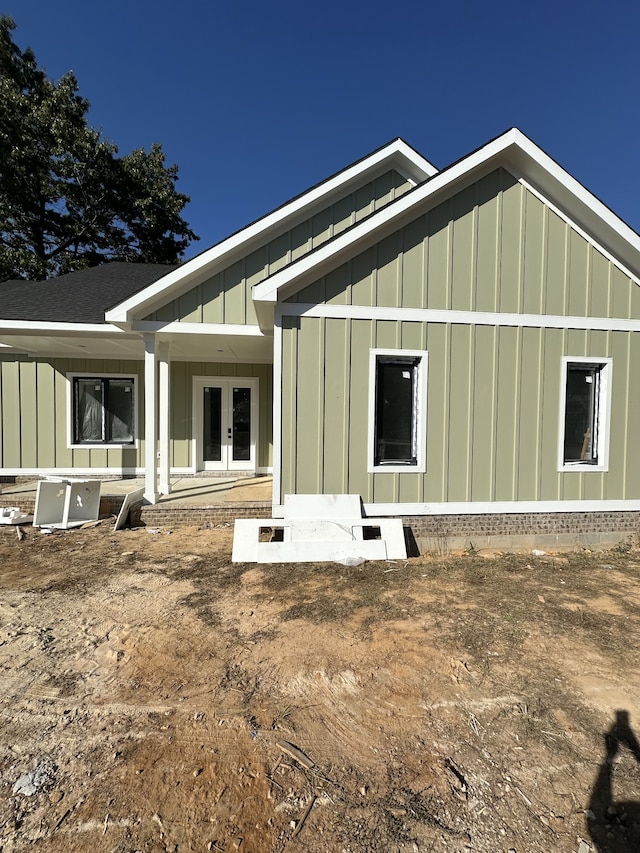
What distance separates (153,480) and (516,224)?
6902 millimetres

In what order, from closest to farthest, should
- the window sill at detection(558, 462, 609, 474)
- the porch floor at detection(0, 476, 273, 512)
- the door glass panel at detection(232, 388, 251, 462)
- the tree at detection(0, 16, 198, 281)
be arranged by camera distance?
the window sill at detection(558, 462, 609, 474) → the porch floor at detection(0, 476, 273, 512) → the door glass panel at detection(232, 388, 251, 462) → the tree at detection(0, 16, 198, 281)

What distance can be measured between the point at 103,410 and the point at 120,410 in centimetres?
35

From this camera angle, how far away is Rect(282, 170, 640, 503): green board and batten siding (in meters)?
5.60

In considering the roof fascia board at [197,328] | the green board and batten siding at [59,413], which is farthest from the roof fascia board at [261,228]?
the green board and batten siding at [59,413]

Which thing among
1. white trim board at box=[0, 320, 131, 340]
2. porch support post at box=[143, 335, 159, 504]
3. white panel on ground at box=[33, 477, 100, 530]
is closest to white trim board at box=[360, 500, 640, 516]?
porch support post at box=[143, 335, 159, 504]

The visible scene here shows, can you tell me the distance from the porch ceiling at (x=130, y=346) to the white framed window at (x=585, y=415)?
189 inches

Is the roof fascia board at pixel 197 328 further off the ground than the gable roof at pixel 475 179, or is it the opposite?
the gable roof at pixel 475 179

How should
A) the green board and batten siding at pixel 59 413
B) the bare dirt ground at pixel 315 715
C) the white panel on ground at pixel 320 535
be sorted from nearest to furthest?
the bare dirt ground at pixel 315 715 < the white panel on ground at pixel 320 535 < the green board and batten siding at pixel 59 413

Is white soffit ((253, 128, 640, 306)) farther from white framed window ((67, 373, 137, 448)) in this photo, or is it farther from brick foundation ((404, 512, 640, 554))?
white framed window ((67, 373, 137, 448))

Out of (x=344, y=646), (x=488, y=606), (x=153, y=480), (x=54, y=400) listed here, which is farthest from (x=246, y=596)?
(x=54, y=400)

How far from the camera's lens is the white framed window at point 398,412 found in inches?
224

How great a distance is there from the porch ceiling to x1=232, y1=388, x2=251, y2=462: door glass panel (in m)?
0.86

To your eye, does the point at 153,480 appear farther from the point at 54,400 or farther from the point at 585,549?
the point at 585,549

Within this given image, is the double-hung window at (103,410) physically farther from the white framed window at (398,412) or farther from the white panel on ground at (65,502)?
the white framed window at (398,412)
